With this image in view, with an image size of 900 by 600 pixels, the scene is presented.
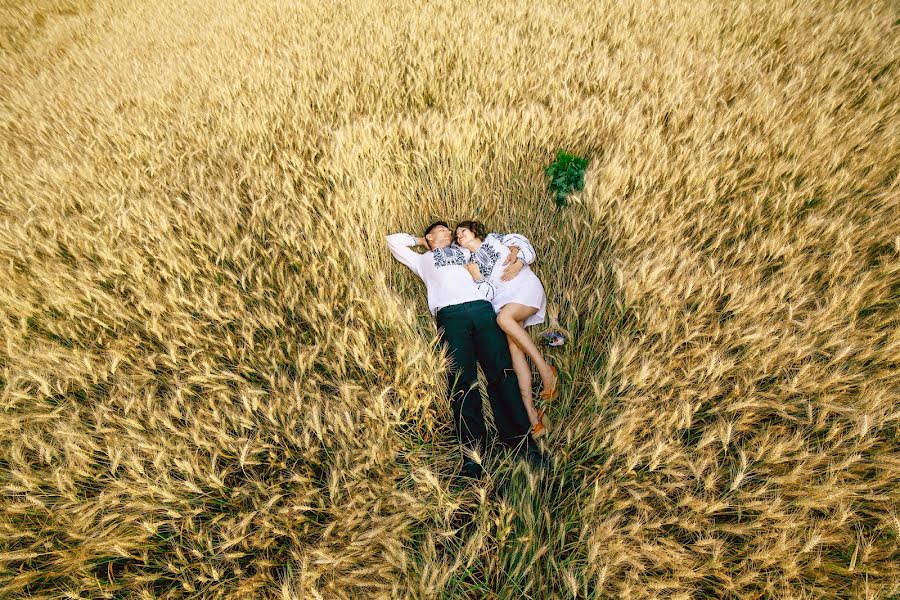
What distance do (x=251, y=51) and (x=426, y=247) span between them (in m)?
4.02

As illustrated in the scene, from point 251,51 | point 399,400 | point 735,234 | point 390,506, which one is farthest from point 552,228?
point 251,51

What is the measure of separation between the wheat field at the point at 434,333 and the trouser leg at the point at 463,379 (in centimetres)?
11

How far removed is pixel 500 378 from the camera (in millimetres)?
2078

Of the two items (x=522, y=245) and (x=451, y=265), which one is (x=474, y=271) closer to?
(x=451, y=265)

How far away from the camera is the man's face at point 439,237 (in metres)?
2.61

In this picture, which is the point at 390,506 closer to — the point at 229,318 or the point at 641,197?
the point at 229,318

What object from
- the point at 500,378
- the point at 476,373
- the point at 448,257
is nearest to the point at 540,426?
the point at 500,378

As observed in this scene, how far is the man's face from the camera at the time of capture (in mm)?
2610

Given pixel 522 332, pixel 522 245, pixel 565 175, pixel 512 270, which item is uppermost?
pixel 565 175

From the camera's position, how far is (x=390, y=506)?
5.02ft

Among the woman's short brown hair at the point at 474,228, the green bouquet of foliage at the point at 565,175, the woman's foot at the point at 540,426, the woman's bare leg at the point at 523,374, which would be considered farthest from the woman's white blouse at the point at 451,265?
the woman's foot at the point at 540,426

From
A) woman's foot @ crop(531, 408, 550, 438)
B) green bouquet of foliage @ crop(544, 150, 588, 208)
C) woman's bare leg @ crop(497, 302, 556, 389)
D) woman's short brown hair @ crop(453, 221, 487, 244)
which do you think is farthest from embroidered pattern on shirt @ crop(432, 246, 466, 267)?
woman's foot @ crop(531, 408, 550, 438)

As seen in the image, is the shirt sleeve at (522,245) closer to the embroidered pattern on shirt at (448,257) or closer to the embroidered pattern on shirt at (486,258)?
the embroidered pattern on shirt at (486,258)

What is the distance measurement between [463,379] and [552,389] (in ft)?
1.77
